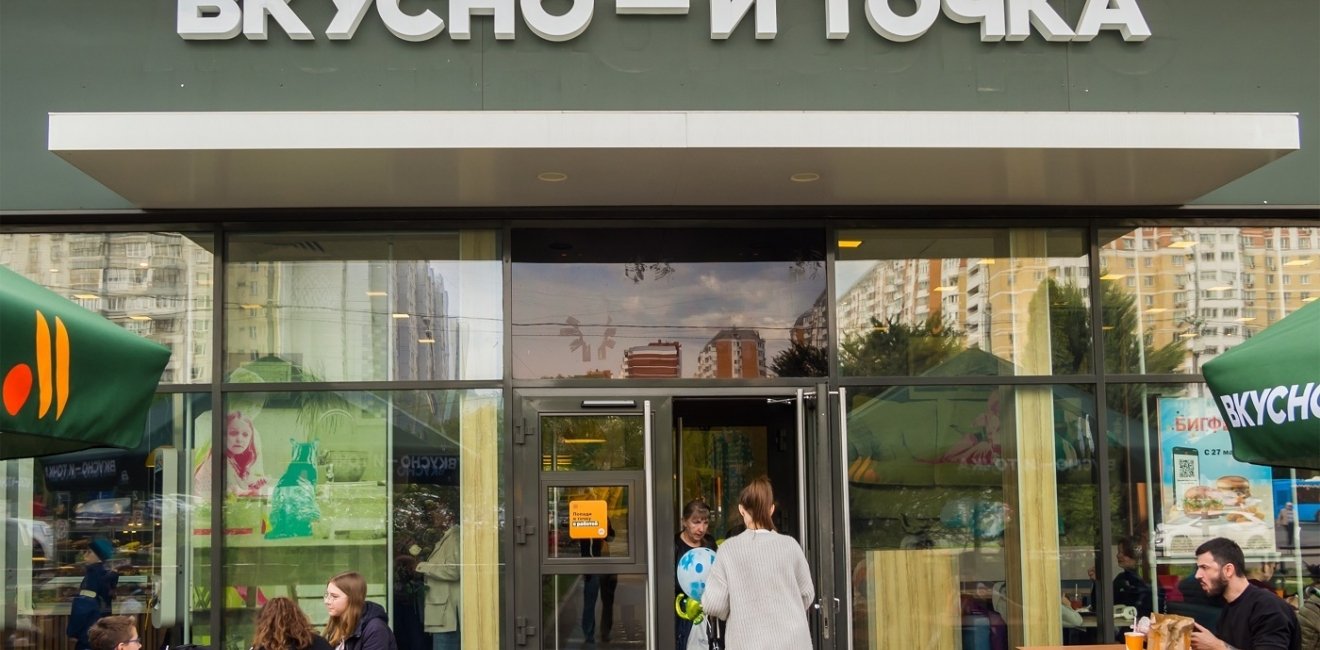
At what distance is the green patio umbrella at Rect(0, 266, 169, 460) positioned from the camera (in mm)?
3666

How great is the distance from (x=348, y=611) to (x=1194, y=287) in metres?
6.15

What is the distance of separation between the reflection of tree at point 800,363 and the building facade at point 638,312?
0.02m

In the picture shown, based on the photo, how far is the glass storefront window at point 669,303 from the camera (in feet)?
26.6

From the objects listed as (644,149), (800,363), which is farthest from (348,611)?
(800,363)

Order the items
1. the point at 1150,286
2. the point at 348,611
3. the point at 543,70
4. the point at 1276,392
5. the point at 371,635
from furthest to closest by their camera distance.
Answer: the point at 1150,286 < the point at 543,70 < the point at 348,611 < the point at 371,635 < the point at 1276,392

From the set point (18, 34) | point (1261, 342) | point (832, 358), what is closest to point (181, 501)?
point (18, 34)

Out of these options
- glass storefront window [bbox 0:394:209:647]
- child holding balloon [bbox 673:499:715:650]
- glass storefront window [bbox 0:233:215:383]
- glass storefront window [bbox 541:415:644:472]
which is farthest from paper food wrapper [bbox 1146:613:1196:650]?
glass storefront window [bbox 0:233:215:383]

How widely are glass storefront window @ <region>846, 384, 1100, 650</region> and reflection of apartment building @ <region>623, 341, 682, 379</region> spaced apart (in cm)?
125

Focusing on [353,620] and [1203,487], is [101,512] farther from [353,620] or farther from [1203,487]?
[1203,487]

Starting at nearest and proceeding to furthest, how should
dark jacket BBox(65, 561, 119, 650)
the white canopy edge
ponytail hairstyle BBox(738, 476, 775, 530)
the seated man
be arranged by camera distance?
1. the seated man
2. ponytail hairstyle BBox(738, 476, 775, 530)
3. the white canopy edge
4. dark jacket BBox(65, 561, 119, 650)

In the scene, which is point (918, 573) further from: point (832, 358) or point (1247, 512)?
point (1247, 512)

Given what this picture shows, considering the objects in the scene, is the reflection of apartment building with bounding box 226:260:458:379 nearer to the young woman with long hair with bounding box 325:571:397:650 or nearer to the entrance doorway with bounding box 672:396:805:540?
the young woman with long hair with bounding box 325:571:397:650

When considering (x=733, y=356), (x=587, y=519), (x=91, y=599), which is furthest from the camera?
(x=733, y=356)

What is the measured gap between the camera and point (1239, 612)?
227 inches
